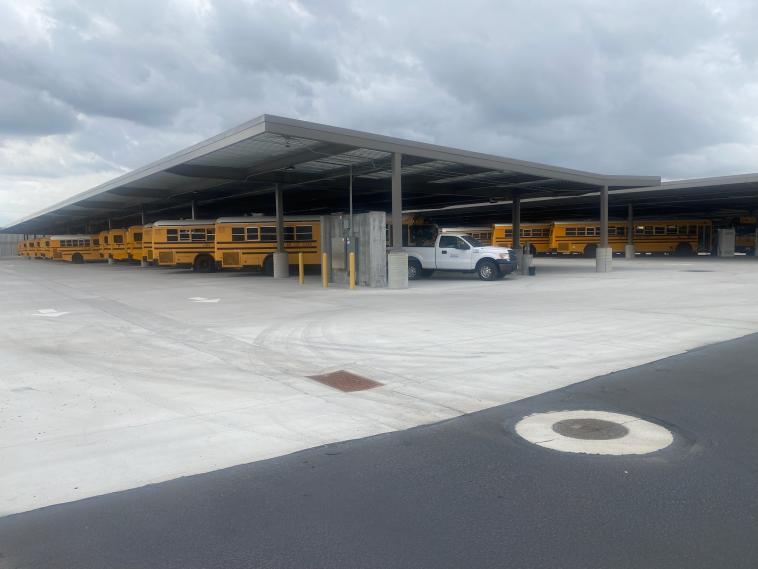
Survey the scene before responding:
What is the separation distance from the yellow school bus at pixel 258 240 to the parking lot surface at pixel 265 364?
11096 mm

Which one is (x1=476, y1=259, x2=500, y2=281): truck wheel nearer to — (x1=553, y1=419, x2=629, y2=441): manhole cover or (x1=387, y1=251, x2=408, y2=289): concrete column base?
(x1=387, y1=251, x2=408, y2=289): concrete column base

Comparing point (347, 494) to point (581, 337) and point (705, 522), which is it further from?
point (581, 337)

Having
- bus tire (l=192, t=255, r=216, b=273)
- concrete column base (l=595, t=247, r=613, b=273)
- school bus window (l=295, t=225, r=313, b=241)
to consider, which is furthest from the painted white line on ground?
concrete column base (l=595, t=247, r=613, b=273)

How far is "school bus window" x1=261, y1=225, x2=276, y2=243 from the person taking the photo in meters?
29.7

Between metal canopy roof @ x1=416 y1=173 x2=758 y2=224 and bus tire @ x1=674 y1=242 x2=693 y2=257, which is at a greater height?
metal canopy roof @ x1=416 y1=173 x2=758 y2=224

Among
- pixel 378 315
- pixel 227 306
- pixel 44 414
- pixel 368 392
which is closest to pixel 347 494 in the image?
pixel 368 392

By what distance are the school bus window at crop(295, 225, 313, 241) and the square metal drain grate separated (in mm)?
22093

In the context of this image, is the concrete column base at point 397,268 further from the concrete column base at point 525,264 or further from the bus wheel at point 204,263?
the bus wheel at point 204,263

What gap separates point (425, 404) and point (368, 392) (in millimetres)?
872

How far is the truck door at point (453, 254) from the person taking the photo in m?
25.6

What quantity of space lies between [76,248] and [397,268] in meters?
42.5

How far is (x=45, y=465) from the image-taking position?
5152mm

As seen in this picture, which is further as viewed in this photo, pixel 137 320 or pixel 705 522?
pixel 137 320

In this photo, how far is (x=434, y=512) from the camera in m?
4.18
